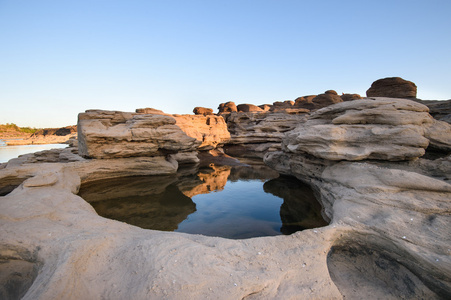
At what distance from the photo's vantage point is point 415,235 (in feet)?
11.1

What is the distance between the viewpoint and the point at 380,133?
21.1ft

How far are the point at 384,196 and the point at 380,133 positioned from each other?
9.06 ft

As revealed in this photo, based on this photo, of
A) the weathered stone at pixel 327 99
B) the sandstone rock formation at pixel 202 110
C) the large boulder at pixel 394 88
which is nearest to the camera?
the large boulder at pixel 394 88

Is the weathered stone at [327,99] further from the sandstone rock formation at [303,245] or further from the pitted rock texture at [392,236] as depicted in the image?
the pitted rock texture at [392,236]

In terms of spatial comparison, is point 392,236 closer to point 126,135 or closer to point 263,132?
point 126,135

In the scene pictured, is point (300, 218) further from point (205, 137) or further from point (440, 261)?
point (205, 137)

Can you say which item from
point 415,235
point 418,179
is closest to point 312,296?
point 415,235

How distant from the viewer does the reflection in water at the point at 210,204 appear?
6359 millimetres

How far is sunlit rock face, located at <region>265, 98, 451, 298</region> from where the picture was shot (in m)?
3.06

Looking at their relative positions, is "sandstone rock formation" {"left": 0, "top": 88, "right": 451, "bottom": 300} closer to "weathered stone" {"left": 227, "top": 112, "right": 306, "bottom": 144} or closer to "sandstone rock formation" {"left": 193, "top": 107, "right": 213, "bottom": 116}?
"weathered stone" {"left": 227, "top": 112, "right": 306, "bottom": 144}

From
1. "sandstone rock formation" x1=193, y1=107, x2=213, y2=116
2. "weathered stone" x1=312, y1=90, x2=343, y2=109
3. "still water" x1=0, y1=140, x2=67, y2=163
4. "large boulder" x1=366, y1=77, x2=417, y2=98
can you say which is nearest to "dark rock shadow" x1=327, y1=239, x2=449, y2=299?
"large boulder" x1=366, y1=77, x2=417, y2=98

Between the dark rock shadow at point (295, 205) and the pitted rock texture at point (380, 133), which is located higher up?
the pitted rock texture at point (380, 133)

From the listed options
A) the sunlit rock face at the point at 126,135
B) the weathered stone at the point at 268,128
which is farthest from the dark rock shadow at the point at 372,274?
the weathered stone at the point at 268,128

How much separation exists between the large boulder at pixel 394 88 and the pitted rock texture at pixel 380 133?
16.0 meters
